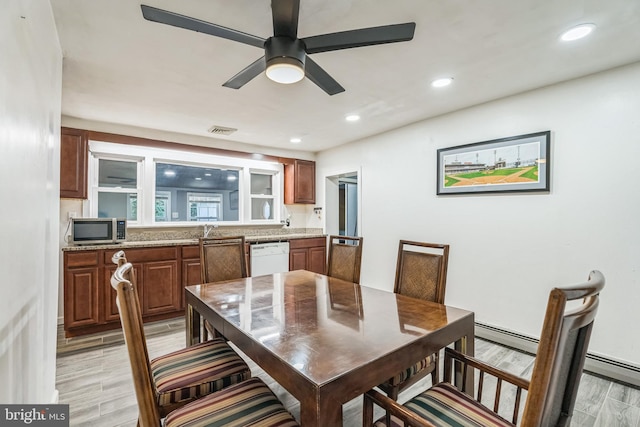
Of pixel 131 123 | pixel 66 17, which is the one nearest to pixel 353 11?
pixel 66 17

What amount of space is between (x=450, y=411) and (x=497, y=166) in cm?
251

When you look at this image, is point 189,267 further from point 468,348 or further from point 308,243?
point 468,348

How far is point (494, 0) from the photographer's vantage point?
1617mm

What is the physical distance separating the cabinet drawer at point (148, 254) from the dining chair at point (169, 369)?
213 cm

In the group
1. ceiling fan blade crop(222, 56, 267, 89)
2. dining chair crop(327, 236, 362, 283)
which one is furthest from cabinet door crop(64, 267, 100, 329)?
ceiling fan blade crop(222, 56, 267, 89)

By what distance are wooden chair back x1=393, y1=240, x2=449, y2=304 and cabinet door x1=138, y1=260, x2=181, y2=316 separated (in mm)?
2728

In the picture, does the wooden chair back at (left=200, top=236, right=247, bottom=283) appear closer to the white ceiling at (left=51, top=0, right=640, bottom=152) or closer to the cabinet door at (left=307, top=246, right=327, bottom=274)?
the white ceiling at (left=51, top=0, right=640, bottom=152)

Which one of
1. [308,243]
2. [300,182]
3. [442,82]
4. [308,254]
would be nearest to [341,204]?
[300,182]

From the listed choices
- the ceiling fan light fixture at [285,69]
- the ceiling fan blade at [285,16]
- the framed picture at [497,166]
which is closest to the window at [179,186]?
the framed picture at [497,166]

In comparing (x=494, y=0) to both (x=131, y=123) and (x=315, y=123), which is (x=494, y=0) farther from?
(x=131, y=123)

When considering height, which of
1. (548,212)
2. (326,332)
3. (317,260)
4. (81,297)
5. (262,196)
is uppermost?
(262,196)

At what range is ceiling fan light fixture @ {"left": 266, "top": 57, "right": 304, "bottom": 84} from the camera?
1.51m

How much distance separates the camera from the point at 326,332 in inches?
51.5

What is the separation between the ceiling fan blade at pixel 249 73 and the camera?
1.70 meters
